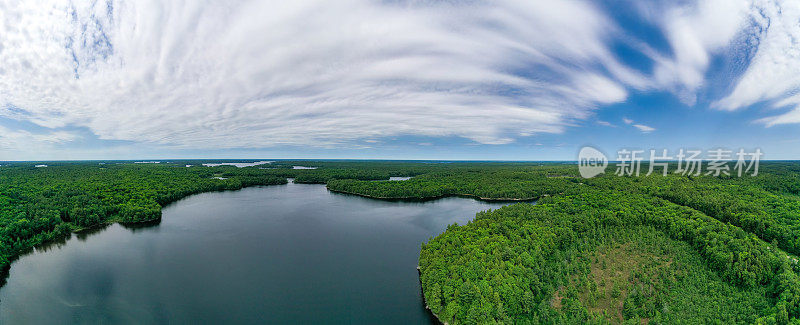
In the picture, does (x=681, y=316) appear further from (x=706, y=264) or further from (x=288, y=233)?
(x=288, y=233)

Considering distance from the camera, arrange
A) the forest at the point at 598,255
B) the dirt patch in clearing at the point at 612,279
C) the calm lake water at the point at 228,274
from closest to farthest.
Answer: the forest at the point at 598,255, the dirt patch in clearing at the point at 612,279, the calm lake water at the point at 228,274

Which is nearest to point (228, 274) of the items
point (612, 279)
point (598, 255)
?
point (612, 279)

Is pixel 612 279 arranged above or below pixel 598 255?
below

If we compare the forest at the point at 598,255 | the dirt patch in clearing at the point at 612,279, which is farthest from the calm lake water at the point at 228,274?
the dirt patch in clearing at the point at 612,279

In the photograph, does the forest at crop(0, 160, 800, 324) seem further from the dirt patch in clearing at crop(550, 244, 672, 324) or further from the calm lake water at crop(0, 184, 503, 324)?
the calm lake water at crop(0, 184, 503, 324)

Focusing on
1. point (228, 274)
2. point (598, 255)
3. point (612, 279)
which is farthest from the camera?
point (598, 255)

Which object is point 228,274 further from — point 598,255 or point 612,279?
point 598,255

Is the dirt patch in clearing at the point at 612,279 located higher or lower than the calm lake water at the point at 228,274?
higher

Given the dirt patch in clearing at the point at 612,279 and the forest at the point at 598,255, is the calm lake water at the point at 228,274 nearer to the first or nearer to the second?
the forest at the point at 598,255
